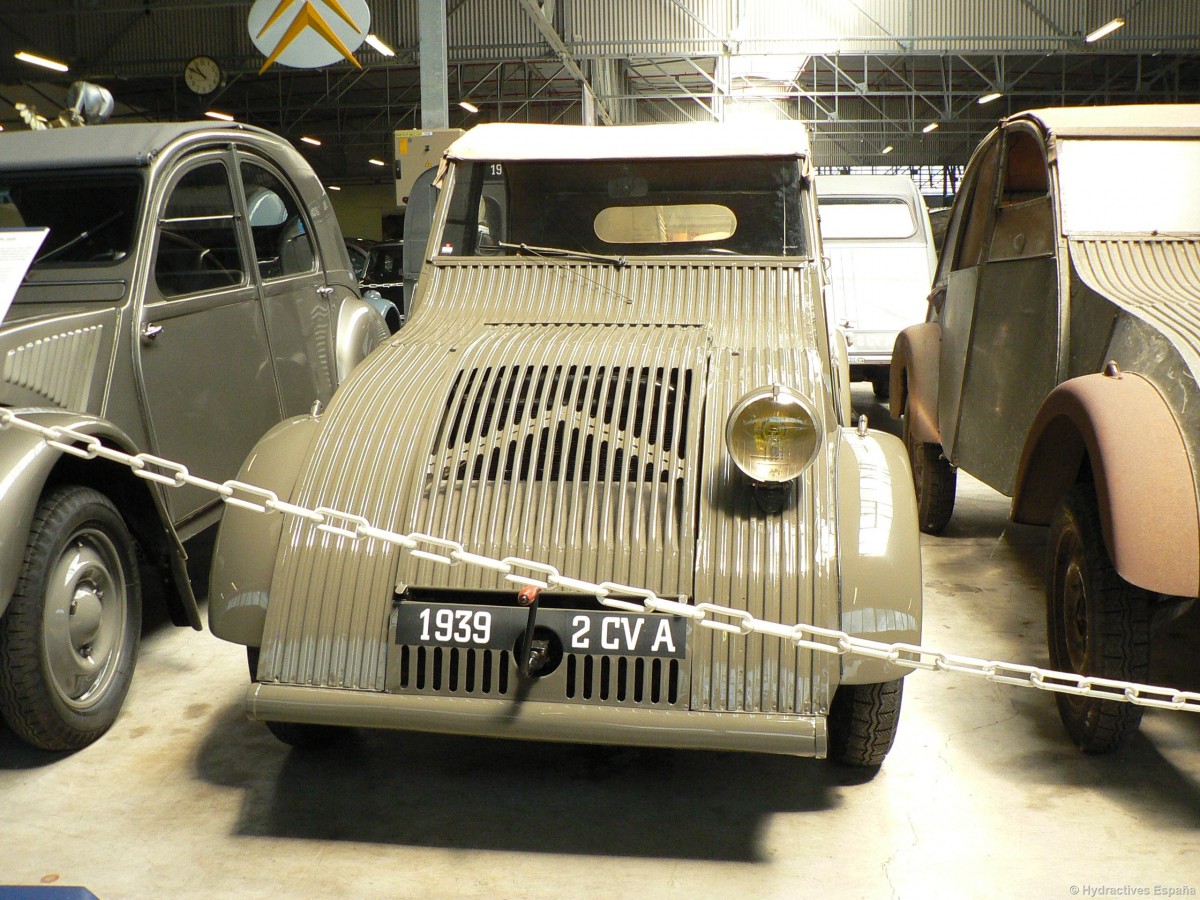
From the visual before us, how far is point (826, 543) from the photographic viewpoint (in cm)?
Result: 273

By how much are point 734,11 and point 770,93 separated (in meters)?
5.81

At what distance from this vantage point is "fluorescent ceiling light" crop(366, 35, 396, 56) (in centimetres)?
1627

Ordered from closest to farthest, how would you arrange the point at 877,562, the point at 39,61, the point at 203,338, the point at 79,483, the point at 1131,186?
the point at 877,562 < the point at 79,483 < the point at 1131,186 < the point at 203,338 < the point at 39,61

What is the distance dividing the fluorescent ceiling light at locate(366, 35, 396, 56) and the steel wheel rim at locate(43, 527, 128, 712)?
1418cm

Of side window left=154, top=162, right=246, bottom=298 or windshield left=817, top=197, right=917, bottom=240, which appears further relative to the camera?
windshield left=817, top=197, right=917, bottom=240

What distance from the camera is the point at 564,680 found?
8.56 feet

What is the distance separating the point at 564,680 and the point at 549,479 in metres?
0.56

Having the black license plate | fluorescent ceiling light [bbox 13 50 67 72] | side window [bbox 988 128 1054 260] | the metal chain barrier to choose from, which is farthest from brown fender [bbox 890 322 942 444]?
fluorescent ceiling light [bbox 13 50 67 72]

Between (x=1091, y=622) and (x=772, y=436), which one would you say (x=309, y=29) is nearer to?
(x=772, y=436)

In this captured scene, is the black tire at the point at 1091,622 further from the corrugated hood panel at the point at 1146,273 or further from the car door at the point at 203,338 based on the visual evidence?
the car door at the point at 203,338

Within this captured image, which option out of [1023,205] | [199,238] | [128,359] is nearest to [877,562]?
[1023,205]

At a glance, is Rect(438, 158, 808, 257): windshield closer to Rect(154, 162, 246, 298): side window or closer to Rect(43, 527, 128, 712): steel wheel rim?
Rect(154, 162, 246, 298): side window

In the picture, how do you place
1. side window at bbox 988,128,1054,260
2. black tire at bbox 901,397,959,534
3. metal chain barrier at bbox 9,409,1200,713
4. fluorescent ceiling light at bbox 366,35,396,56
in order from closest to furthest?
metal chain barrier at bbox 9,409,1200,713, side window at bbox 988,128,1054,260, black tire at bbox 901,397,959,534, fluorescent ceiling light at bbox 366,35,396,56

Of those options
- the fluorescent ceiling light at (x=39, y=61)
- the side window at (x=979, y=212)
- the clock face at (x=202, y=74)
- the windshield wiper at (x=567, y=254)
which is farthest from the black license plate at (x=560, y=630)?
the fluorescent ceiling light at (x=39, y=61)
